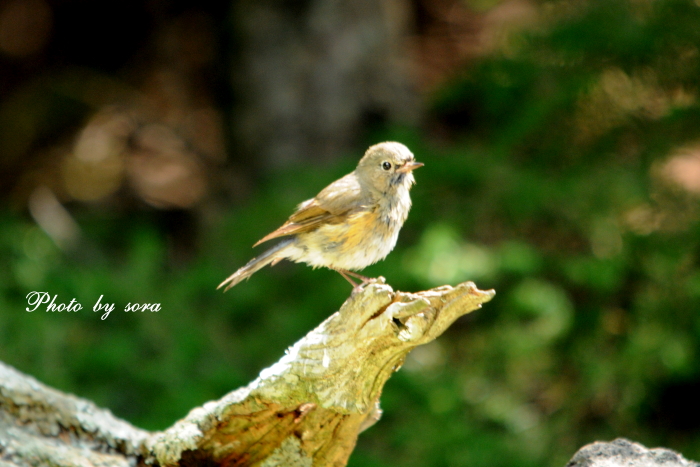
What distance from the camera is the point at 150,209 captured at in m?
9.46

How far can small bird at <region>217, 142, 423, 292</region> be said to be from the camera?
3920 mm

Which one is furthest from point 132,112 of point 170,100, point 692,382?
point 692,382

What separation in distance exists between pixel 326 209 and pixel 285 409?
1151mm

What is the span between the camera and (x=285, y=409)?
329 centimetres

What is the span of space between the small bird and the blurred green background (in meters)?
1.97

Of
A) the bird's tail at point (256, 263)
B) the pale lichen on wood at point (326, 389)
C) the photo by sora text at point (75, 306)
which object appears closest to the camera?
the pale lichen on wood at point (326, 389)

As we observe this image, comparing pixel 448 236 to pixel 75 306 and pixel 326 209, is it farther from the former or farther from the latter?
pixel 75 306

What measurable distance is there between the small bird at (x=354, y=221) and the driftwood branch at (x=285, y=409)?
757 millimetres

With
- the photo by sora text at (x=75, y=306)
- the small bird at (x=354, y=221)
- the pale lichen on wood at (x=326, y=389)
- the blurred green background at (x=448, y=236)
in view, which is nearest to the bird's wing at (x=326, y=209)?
the small bird at (x=354, y=221)

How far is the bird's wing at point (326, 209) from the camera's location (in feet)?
13.0

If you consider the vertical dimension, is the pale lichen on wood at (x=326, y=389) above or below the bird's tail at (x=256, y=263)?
below

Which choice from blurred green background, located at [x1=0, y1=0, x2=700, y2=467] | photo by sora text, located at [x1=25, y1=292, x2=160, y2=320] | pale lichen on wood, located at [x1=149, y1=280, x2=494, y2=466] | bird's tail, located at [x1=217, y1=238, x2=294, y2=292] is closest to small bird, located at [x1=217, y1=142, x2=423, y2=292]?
bird's tail, located at [x1=217, y1=238, x2=294, y2=292]

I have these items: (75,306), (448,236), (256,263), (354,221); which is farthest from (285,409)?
(75,306)

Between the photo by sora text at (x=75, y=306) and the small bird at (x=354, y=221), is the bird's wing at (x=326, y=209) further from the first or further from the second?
the photo by sora text at (x=75, y=306)
